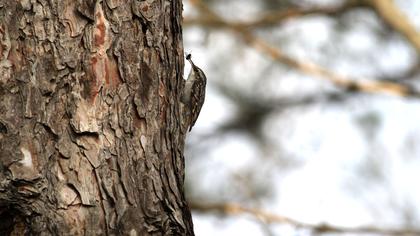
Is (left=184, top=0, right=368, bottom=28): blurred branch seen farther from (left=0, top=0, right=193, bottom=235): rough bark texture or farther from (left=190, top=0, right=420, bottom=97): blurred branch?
(left=0, top=0, right=193, bottom=235): rough bark texture

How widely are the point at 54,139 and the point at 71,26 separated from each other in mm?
286

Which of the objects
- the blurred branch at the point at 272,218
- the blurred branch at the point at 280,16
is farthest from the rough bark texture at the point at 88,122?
the blurred branch at the point at 280,16

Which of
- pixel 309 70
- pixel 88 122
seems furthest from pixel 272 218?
pixel 88 122

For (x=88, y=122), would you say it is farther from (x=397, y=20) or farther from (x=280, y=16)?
(x=280, y=16)

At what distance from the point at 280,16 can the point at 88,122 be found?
4.23 meters

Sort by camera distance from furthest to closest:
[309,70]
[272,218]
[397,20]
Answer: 1. [309,70]
2. [397,20]
3. [272,218]

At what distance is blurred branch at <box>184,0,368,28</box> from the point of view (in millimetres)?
6105

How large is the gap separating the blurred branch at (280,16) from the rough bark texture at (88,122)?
12.1 ft

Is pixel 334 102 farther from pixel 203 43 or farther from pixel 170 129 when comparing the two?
pixel 170 129

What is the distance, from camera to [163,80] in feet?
7.89

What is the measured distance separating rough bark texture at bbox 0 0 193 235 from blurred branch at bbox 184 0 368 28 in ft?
12.1

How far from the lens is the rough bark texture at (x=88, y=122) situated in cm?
224

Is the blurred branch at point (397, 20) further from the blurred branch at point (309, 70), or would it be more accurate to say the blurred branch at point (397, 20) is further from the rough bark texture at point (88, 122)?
the rough bark texture at point (88, 122)

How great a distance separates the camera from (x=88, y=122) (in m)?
2.31
